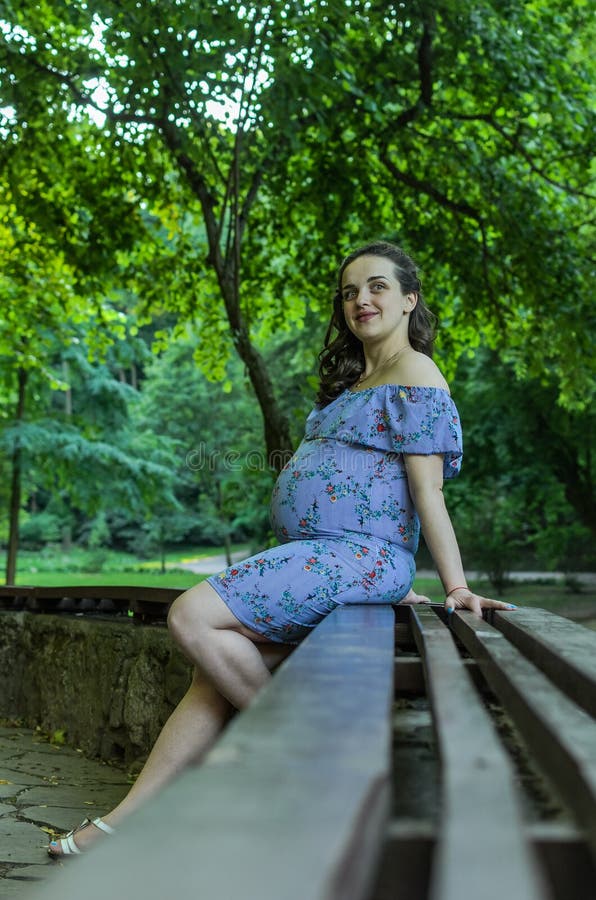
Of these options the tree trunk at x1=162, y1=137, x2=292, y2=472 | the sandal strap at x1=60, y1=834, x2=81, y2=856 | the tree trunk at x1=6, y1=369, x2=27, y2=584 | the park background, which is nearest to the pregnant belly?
the sandal strap at x1=60, y1=834, x2=81, y2=856

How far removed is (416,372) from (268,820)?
2649 millimetres

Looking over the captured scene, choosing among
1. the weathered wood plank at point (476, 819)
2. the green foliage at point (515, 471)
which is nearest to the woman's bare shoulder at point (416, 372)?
the weathered wood plank at point (476, 819)

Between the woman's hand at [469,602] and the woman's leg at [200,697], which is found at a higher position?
the woman's hand at [469,602]

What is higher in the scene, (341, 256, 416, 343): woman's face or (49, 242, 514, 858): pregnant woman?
(341, 256, 416, 343): woman's face

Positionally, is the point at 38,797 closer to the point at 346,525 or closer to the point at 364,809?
the point at 346,525

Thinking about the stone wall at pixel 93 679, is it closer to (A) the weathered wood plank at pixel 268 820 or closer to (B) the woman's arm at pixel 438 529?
(B) the woman's arm at pixel 438 529

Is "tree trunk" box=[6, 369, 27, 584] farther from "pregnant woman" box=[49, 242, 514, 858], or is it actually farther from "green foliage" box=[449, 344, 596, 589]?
"pregnant woman" box=[49, 242, 514, 858]

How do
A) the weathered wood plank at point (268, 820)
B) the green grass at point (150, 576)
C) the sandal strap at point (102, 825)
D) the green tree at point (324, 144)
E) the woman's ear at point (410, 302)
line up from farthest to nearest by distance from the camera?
the green grass at point (150, 576) → the green tree at point (324, 144) → the woman's ear at point (410, 302) → the sandal strap at point (102, 825) → the weathered wood plank at point (268, 820)

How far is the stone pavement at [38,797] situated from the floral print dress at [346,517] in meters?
1.01

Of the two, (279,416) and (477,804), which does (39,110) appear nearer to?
(279,416)

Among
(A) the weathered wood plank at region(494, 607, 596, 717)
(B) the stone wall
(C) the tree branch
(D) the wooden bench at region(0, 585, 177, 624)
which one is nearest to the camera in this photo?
(A) the weathered wood plank at region(494, 607, 596, 717)

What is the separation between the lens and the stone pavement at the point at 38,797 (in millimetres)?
3125

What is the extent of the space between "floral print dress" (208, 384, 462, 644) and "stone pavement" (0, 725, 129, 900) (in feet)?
3.32

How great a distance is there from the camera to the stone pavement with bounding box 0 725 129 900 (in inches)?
123
